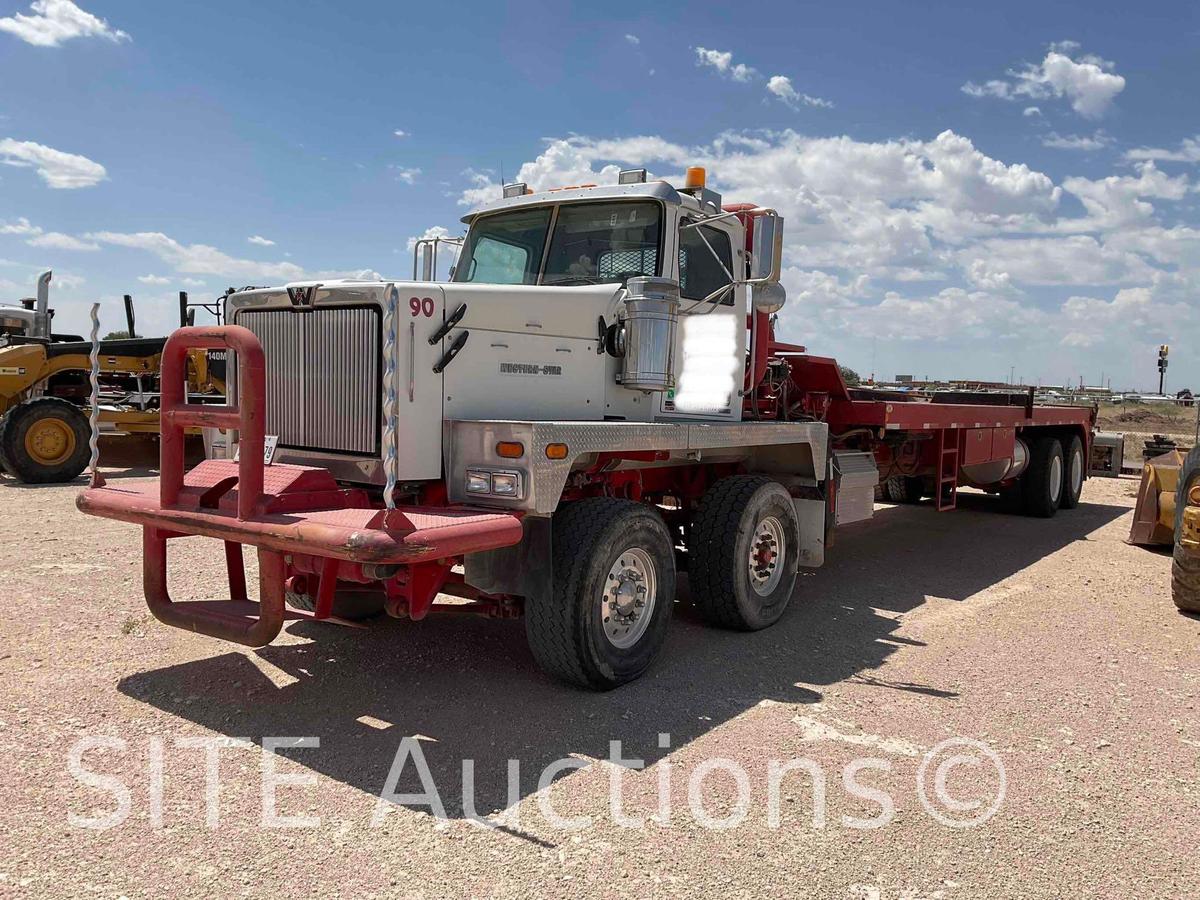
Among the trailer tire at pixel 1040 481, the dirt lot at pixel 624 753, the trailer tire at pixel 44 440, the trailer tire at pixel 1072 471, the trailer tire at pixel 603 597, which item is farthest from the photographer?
the trailer tire at pixel 1072 471

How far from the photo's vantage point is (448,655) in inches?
208

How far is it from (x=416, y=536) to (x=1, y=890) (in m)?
1.72

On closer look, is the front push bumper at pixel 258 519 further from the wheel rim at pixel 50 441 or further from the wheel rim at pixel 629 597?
the wheel rim at pixel 50 441

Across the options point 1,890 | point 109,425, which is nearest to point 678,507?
point 1,890

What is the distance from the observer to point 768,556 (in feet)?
20.6

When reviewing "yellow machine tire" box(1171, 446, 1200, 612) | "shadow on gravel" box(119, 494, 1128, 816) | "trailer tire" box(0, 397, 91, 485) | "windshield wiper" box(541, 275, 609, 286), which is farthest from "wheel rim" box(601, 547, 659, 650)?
"trailer tire" box(0, 397, 91, 485)

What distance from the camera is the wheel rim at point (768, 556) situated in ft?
20.2

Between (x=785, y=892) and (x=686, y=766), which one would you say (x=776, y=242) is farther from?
(x=785, y=892)

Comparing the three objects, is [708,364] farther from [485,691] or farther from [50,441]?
[50,441]

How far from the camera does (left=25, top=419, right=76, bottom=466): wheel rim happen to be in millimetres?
12680

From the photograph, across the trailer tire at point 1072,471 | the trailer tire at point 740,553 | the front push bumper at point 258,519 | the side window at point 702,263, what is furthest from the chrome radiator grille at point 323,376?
the trailer tire at point 1072,471

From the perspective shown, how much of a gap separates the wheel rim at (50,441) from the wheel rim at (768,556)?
10.9 m

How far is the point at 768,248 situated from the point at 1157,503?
6.51 meters

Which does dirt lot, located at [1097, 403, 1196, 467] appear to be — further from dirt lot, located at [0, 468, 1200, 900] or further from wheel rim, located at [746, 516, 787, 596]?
dirt lot, located at [0, 468, 1200, 900]
